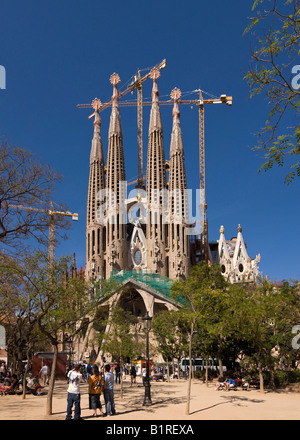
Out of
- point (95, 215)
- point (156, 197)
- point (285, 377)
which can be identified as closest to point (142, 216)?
point (156, 197)

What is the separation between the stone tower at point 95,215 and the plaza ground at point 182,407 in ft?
160

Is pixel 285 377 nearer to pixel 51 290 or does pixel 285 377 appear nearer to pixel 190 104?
pixel 51 290

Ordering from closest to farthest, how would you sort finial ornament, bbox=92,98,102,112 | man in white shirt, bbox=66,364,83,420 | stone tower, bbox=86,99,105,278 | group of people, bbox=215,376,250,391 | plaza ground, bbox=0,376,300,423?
man in white shirt, bbox=66,364,83,420, plaza ground, bbox=0,376,300,423, group of people, bbox=215,376,250,391, stone tower, bbox=86,99,105,278, finial ornament, bbox=92,98,102,112

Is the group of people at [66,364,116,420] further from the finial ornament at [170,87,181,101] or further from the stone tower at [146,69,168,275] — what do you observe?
the finial ornament at [170,87,181,101]

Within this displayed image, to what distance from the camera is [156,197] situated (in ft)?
227

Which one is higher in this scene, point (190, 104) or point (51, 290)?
point (190, 104)

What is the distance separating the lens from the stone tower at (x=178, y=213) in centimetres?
6494

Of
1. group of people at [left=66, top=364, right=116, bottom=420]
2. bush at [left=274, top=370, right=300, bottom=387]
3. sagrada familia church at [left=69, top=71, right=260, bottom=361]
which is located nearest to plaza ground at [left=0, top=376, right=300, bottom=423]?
group of people at [left=66, top=364, right=116, bottom=420]

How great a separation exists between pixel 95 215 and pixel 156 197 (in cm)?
991

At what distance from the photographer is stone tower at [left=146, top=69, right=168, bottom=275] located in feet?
215

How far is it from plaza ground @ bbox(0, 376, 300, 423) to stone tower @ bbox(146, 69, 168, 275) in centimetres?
4469

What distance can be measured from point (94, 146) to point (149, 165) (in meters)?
11.0

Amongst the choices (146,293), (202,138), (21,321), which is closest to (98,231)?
(146,293)

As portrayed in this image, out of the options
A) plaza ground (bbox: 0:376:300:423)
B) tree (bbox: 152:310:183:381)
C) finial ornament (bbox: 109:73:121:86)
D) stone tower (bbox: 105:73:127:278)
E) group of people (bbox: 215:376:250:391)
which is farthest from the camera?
finial ornament (bbox: 109:73:121:86)
